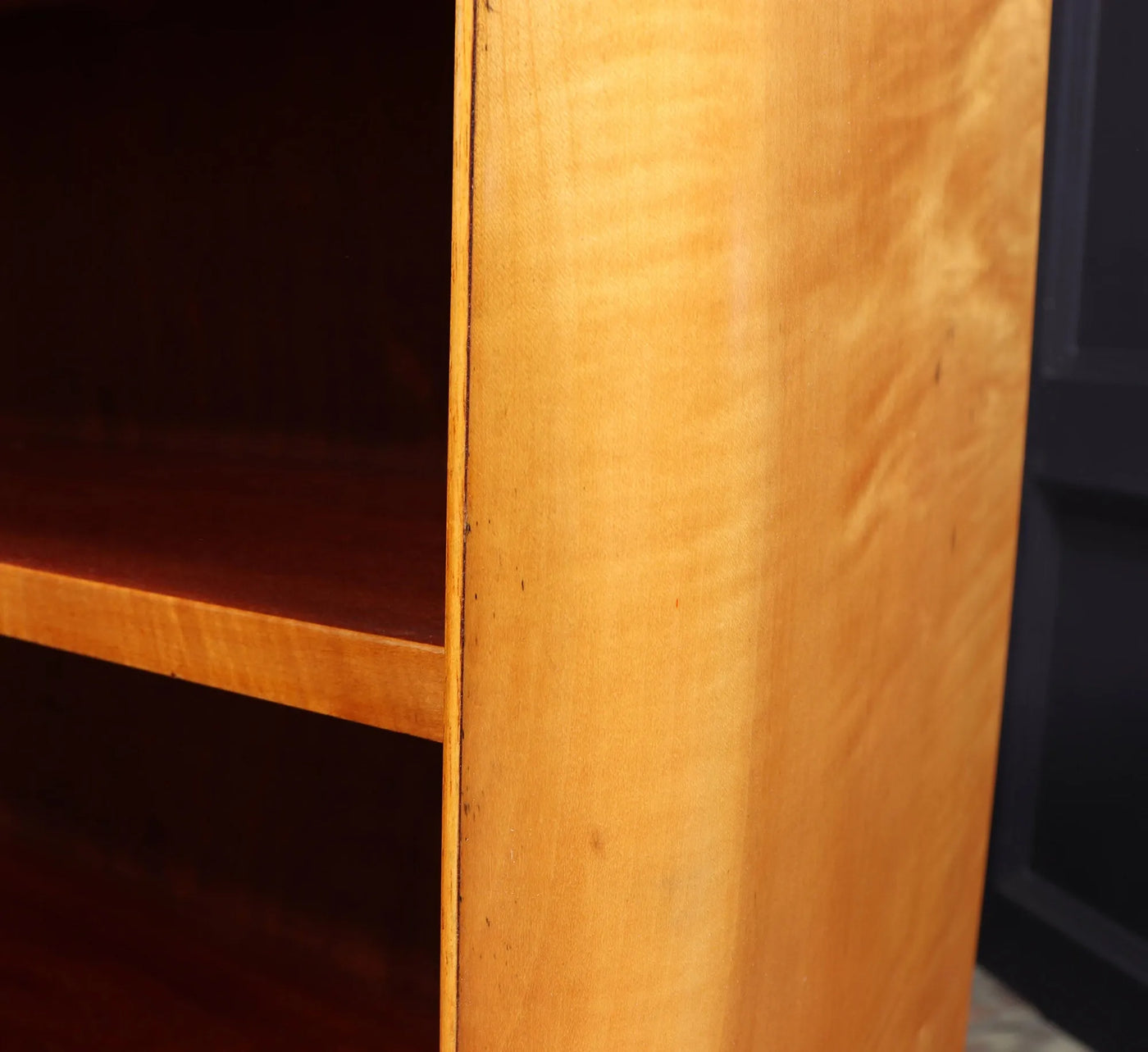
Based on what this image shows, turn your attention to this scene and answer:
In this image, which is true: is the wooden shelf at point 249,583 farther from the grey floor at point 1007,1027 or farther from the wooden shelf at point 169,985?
the grey floor at point 1007,1027

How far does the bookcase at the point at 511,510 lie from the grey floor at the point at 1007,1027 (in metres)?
0.74

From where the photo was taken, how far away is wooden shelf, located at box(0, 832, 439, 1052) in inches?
31.1

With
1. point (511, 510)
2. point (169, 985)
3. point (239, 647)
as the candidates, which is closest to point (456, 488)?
point (511, 510)

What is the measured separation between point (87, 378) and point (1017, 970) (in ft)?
4.24

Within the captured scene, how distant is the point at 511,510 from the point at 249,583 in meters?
0.17

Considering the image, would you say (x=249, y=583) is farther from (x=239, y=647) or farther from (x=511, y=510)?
(x=511, y=510)

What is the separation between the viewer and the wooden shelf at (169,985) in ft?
2.59

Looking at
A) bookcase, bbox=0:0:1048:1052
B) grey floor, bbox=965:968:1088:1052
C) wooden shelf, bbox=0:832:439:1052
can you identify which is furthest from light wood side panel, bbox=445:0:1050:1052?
grey floor, bbox=965:968:1088:1052

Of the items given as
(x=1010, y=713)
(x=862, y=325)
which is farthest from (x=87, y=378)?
(x=1010, y=713)

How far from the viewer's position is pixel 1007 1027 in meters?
Answer: 1.50

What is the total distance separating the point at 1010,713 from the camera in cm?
162

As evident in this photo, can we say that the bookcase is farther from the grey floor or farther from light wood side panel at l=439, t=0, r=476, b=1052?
the grey floor

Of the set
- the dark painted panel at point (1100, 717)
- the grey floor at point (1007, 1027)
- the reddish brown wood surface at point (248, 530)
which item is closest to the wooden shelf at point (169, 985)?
the reddish brown wood surface at point (248, 530)

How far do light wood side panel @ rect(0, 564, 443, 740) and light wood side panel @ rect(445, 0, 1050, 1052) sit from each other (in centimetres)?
3
